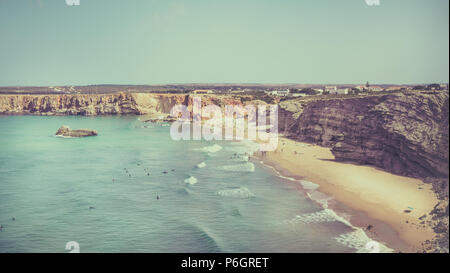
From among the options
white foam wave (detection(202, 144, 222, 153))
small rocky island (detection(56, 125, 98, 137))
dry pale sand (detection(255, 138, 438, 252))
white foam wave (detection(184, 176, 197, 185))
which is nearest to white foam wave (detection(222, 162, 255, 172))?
dry pale sand (detection(255, 138, 438, 252))

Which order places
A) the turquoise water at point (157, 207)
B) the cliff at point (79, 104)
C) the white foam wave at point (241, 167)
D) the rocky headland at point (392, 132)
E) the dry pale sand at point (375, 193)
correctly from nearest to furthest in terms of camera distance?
the turquoise water at point (157, 207), the dry pale sand at point (375, 193), the rocky headland at point (392, 132), the white foam wave at point (241, 167), the cliff at point (79, 104)

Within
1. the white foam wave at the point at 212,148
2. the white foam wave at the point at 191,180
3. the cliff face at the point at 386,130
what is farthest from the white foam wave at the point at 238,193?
the white foam wave at the point at 212,148

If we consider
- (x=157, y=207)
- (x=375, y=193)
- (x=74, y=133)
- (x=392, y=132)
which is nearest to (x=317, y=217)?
(x=375, y=193)

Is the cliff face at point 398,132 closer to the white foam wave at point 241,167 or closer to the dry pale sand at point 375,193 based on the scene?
the dry pale sand at point 375,193

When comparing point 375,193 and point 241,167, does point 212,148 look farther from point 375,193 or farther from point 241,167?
point 375,193
